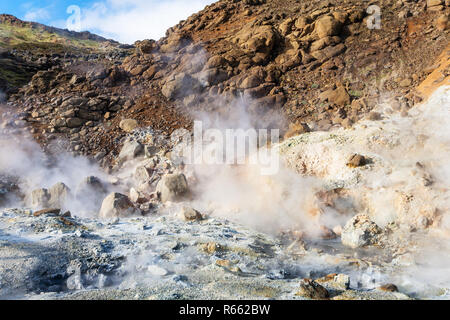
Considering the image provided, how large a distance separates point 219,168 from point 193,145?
1668 mm

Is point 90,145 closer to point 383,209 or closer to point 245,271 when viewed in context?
point 245,271

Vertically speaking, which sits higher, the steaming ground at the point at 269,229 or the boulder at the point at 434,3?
the boulder at the point at 434,3

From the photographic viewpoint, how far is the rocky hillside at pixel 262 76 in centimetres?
1239

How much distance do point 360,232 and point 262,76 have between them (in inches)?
333

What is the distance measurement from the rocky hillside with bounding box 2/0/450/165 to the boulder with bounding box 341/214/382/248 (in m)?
4.24

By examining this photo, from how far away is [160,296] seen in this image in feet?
14.5

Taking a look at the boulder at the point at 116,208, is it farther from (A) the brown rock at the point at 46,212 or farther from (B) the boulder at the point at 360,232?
(B) the boulder at the point at 360,232

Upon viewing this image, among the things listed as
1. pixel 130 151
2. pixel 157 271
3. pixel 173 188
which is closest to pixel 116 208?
pixel 173 188

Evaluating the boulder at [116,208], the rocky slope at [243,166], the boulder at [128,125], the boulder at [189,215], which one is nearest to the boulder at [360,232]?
the rocky slope at [243,166]

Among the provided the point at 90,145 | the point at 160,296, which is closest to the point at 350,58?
the point at 90,145

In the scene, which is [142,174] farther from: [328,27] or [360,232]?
[328,27]

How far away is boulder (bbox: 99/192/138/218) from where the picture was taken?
8773 mm

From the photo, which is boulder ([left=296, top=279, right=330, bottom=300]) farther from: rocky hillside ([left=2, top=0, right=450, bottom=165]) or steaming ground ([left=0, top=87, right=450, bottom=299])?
rocky hillside ([left=2, top=0, right=450, bottom=165])

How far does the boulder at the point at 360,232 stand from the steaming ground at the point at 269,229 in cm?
8
